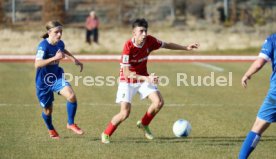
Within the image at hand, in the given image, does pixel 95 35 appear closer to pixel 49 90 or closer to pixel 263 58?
pixel 49 90

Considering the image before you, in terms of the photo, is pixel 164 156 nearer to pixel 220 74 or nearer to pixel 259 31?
pixel 220 74

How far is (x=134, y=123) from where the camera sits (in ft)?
39.2

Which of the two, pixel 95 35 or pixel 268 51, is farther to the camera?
pixel 95 35

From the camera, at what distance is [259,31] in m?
36.2

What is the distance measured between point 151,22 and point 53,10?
603cm

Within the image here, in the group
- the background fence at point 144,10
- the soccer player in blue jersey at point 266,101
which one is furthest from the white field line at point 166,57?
the soccer player in blue jersey at point 266,101

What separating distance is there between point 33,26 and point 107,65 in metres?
12.8

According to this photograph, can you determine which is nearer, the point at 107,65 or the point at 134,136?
the point at 134,136

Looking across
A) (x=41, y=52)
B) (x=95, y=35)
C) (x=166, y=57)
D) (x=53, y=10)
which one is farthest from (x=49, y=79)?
(x=53, y=10)

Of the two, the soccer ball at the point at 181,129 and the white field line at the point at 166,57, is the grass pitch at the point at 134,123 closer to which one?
the soccer ball at the point at 181,129

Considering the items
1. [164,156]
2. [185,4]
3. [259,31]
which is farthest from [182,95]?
[185,4]

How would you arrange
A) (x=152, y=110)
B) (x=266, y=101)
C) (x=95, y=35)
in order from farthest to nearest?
(x=95, y=35), (x=152, y=110), (x=266, y=101)

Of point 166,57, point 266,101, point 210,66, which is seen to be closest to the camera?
point 266,101

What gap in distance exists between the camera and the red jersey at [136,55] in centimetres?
979
